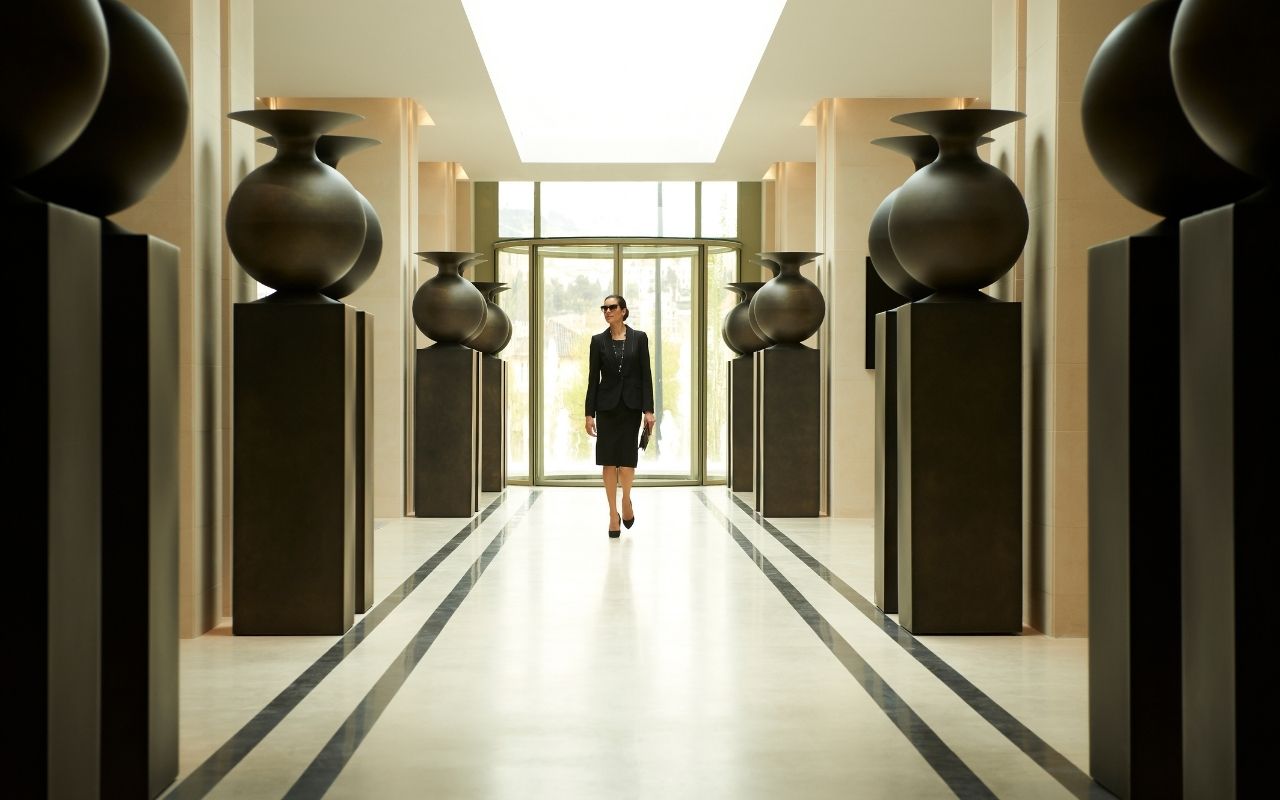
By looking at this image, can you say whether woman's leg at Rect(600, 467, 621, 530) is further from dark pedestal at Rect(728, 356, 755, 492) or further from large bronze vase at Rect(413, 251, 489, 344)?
dark pedestal at Rect(728, 356, 755, 492)

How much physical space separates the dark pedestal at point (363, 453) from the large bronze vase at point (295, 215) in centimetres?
42

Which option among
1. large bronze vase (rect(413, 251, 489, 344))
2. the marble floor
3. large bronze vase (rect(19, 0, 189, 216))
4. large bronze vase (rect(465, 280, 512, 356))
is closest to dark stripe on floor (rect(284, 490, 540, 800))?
the marble floor

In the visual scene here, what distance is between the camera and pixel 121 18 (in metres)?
3.44

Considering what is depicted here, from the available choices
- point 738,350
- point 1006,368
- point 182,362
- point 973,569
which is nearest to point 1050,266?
point 1006,368

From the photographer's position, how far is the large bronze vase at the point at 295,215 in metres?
5.62

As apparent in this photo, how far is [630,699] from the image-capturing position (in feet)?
14.8

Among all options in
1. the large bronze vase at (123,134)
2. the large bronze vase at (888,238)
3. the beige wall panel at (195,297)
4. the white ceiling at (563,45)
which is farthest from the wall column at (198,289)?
the white ceiling at (563,45)

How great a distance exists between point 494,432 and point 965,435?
359 inches

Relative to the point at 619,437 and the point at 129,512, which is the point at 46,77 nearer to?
the point at 129,512

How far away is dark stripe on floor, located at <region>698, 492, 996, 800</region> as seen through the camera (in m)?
3.54

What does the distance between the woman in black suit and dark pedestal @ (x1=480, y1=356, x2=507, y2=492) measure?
425 centimetres

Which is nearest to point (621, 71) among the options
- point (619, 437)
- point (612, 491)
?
point (619, 437)

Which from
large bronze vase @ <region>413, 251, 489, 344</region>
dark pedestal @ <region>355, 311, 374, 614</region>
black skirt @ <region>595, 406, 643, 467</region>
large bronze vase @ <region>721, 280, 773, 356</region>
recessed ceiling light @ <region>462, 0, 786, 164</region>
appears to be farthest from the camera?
large bronze vase @ <region>721, 280, 773, 356</region>

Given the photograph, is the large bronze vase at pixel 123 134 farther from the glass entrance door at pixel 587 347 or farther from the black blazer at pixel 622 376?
the glass entrance door at pixel 587 347
